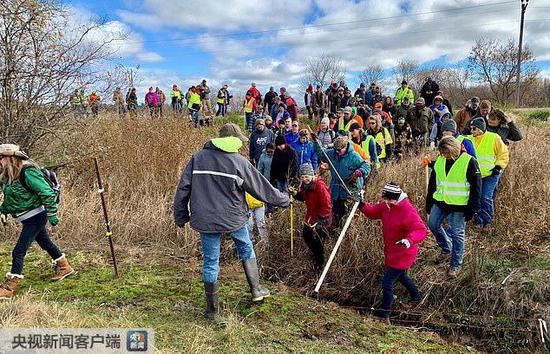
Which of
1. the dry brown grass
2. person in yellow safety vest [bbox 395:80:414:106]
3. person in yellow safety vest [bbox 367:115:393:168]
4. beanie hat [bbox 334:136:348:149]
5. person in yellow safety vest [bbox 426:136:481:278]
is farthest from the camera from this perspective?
person in yellow safety vest [bbox 395:80:414:106]

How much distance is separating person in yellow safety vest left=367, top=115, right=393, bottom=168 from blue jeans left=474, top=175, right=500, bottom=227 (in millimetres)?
2713

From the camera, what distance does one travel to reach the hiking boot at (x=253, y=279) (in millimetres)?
4246

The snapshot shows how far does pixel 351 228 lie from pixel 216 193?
2784 mm

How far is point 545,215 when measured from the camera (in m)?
6.14

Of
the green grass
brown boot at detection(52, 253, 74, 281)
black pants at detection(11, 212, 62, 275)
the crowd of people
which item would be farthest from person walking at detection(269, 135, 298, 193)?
black pants at detection(11, 212, 62, 275)

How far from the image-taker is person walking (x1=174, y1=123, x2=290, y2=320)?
3898 mm

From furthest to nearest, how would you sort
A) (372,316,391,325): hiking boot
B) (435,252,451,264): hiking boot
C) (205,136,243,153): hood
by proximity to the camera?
1. (435,252,451,264): hiking boot
2. (372,316,391,325): hiking boot
3. (205,136,243,153): hood

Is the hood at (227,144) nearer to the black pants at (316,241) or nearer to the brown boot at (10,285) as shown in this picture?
the black pants at (316,241)

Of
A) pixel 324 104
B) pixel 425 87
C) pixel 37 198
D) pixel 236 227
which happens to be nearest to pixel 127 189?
pixel 37 198

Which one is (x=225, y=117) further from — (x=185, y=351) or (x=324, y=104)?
(x=185, y=351)

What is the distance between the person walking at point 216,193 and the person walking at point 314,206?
1329 millimetres

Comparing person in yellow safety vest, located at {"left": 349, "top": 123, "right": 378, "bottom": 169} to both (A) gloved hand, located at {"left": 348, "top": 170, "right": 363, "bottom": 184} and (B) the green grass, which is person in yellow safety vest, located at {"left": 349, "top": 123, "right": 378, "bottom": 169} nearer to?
(A) gloved hand, located at {"left": 348, "top": 170, "right": 363, "bottom": 184}

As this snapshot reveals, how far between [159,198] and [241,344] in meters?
4.53

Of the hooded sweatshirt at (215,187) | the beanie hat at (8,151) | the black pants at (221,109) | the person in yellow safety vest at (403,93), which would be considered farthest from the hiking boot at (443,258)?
the black pants at (221,109)
